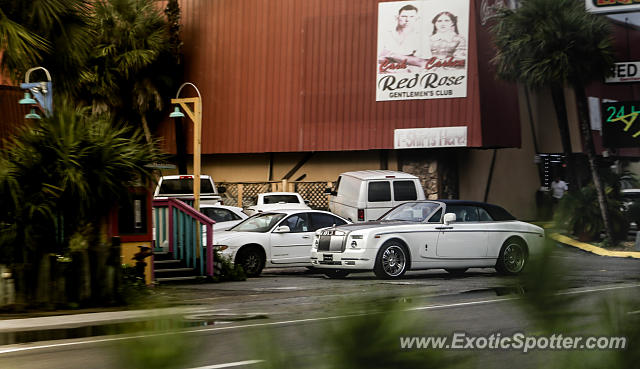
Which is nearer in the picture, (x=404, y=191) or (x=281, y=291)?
(x=281, y=291)

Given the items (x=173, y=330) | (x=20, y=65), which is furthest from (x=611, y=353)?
(x=20, y=65)

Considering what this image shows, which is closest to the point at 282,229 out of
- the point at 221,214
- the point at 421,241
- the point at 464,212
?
the point at 221,214

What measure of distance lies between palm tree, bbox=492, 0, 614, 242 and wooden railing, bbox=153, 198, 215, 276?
11.6 m

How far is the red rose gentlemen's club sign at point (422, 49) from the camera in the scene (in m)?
31.1

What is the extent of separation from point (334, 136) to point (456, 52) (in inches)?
211

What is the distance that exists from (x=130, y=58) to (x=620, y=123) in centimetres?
1778

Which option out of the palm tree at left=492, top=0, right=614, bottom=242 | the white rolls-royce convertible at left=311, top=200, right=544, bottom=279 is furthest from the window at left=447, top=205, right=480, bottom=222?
the palm tree at left=492, top=0, right=614, bottom=242

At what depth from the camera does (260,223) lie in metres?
18.8

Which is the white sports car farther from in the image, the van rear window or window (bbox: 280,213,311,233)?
the van rear window

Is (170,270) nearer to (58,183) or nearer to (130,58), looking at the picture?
(58,183)

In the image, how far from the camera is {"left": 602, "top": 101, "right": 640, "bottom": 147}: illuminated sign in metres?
20.9

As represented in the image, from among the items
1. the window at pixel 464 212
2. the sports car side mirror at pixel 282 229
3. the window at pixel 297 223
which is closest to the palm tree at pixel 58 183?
the sports car side mirror at pixel 282 229

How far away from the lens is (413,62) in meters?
31.5

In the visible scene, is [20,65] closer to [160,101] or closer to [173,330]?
[173,330]
